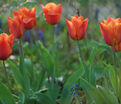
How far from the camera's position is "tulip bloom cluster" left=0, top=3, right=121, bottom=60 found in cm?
134

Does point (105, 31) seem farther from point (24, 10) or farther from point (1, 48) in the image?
point (24, 10)

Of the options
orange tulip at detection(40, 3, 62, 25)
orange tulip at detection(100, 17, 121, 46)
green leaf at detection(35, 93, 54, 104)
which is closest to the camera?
orange tulip at detection(100, 17, 121, 46)

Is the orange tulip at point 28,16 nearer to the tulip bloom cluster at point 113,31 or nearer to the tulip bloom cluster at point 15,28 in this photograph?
the tulip bloom cluster at point 15,28

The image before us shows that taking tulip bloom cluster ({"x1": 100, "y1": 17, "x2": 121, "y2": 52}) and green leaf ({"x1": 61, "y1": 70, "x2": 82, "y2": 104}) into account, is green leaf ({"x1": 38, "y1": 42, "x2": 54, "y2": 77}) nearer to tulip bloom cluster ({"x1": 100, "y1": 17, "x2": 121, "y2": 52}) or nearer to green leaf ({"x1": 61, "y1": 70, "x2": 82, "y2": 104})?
green leaf ({"x1": 61, "y1": 70, "x2": 82, "y2": 104})

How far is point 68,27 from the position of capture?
161 cm

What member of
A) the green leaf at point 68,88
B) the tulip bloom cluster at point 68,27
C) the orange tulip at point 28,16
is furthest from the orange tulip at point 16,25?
the green leaf at point 68,88

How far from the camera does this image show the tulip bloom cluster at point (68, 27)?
1.34 meters

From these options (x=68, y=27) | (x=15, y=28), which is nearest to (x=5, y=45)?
(x=15, y=28)

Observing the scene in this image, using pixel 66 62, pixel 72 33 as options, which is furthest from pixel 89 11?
pixel 72 33

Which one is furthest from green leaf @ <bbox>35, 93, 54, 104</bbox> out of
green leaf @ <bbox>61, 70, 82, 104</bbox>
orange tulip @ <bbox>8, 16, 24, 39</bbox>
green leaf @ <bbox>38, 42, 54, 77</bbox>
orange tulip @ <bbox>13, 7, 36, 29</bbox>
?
orange tulip @ <bbox>13, 7, 36, 29</bbox>

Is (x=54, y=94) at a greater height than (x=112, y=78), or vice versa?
(x=112, y=78)

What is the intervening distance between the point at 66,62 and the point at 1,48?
74.8 inches

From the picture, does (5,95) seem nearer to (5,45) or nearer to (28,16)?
(5,45)

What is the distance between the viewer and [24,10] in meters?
1.96
